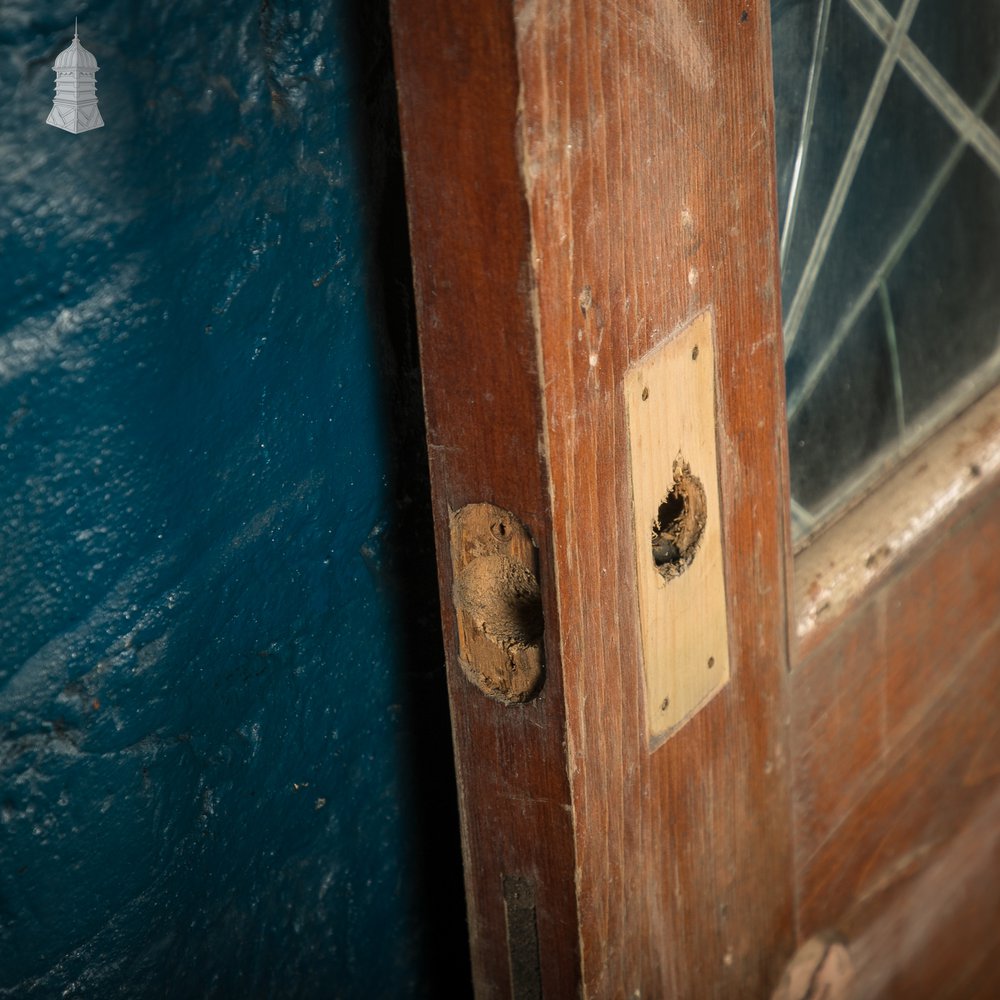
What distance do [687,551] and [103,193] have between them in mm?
375

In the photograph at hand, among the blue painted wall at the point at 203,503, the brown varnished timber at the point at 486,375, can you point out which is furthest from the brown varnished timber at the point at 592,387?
the blue painted wall at the point at 203,503

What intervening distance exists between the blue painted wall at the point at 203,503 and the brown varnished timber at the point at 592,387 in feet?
0.45

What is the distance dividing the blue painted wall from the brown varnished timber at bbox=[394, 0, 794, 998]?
14 centimetres

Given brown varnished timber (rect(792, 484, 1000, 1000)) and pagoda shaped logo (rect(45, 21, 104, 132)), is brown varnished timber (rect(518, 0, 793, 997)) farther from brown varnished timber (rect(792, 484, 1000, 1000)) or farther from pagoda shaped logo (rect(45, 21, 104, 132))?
pagoda shaped logo (rect(45, 21, 104, 132))

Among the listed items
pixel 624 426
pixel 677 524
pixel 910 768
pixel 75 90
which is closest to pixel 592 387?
pixel 624 426

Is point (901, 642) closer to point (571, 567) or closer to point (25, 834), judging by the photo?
point (571, 567)

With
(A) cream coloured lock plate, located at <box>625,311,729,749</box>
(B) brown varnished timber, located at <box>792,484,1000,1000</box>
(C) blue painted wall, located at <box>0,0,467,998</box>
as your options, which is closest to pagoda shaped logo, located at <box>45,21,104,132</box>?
(C) blue painted wall, located at <box>0,0,467,998</box>

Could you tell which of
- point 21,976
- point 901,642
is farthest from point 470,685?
point 901,642

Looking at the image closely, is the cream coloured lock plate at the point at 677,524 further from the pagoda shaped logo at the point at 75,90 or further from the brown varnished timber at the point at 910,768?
the pagoda shaped logo at the point at 75,90

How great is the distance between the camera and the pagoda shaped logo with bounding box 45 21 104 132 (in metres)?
0.61

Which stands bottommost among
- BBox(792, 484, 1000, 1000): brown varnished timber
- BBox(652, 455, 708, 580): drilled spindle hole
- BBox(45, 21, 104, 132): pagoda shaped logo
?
BBox(792, 484, 1000, 1000): brown varnished timber

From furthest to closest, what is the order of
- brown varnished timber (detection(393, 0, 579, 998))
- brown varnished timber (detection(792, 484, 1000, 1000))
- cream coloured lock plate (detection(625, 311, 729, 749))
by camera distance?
brown varnished timber (detection(792, 484, 1000, 1000)), cream coloured lock plate (detection(625, 311, 729, 749)), brown varnished timber (detection(393, 0, 579, 998))

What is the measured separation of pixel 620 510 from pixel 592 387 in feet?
0.24

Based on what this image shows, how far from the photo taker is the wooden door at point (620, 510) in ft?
1.91
